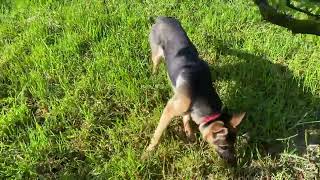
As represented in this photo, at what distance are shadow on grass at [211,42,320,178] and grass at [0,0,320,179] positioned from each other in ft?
0.04

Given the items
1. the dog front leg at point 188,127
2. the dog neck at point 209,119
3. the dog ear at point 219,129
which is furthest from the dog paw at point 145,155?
the dog ear at point 219,129

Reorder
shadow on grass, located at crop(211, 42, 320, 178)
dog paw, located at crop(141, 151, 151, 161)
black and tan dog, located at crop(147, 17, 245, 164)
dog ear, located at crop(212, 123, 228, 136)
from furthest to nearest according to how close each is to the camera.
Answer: shadow on grass, located at crop(211, 42, 320, 178) < dog paw, located at crop(141, 151, 151, 161) < black and tan dog, located at crop(147, 17, 245, 164) < dog ear, located at crop(212, 123, 228, 136)

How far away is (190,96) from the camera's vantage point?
4.91 meters

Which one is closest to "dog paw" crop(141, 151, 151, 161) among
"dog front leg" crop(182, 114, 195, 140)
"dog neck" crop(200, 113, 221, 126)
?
"dog front leg" crop(182, 114, 195, 140)

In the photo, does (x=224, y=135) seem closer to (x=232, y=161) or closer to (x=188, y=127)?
(x=232, y=161)

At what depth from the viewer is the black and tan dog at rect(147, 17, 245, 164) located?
4448 mm

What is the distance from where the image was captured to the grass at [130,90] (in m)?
4.82

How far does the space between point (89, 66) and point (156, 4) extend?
77.9 inches

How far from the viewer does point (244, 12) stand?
7.10 metres

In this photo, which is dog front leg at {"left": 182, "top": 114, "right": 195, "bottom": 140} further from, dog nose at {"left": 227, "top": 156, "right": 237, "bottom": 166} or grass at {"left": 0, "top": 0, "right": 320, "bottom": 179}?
dog nose at {"left": 227, "top": 156, "right": 237, "bottom": 166}

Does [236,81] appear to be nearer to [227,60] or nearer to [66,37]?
[227,60]

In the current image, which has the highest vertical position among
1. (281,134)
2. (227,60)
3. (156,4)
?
(156,4)

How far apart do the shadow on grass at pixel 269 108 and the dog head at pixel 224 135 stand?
372 mm

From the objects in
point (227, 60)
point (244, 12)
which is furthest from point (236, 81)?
point (244, 12)
